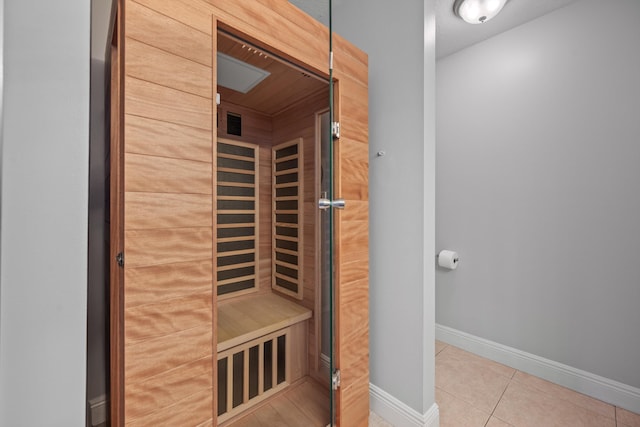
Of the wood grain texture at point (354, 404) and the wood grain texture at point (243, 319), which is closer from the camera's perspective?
the wood grain texture at point (243, 319)

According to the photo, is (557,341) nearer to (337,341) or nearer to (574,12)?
(337,341)

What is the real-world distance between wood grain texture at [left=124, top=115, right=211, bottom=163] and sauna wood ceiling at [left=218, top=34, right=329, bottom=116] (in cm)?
13

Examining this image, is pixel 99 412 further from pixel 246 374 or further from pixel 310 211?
pixel 310 211

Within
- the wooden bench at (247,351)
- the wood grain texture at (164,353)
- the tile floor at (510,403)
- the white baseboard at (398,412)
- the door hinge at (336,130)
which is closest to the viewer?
the wood grain texture at (164,353)

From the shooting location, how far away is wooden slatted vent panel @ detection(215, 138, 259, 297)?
2.21ft

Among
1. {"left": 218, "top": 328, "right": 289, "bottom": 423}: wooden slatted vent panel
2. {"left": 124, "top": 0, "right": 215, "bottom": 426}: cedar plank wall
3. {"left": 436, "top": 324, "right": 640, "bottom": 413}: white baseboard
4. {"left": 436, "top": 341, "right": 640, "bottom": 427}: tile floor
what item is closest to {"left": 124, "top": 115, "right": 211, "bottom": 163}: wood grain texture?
{"left": 124, "top": 0, "right": 215, "bottom": 426}: cedar plank wall

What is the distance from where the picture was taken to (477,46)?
187cm

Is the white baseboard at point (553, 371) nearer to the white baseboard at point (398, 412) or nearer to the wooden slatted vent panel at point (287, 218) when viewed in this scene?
the white baseboard at point (398, 412)

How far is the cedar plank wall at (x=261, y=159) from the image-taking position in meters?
0.67

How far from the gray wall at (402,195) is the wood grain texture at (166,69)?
2.95 feet

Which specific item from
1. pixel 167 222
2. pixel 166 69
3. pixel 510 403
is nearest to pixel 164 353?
pixel 167 222

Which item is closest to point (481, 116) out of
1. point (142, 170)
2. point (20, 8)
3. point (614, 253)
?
point (614, 253)

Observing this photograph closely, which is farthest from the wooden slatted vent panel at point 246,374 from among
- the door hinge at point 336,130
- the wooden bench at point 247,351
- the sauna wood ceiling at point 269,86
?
the door hinge at point 336,130

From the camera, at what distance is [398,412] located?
124 cm
